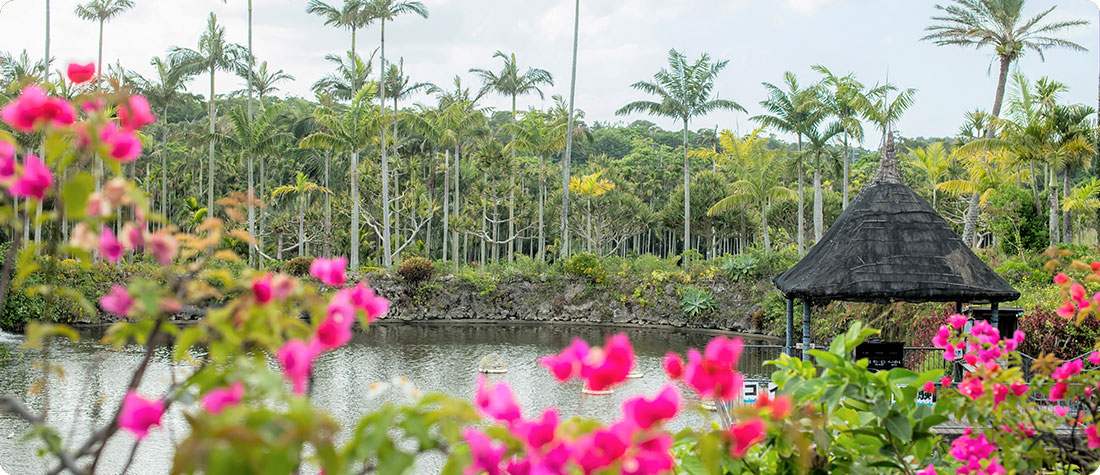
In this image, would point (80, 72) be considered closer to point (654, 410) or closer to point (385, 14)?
point (654, 410)

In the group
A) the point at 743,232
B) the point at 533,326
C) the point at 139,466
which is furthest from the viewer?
the point at 743,232

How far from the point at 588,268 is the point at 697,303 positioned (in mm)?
3343

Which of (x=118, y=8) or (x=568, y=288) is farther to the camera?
(x=118, y=8)

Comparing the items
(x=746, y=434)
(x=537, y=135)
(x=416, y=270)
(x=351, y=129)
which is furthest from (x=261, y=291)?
(x=537, y=135)

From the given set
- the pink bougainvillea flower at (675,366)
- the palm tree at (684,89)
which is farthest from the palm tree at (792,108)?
the pink bougainvillea flower at (675,366)

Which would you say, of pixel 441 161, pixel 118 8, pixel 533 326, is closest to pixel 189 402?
pixel 533 326

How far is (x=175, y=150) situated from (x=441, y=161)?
1549 centimetres

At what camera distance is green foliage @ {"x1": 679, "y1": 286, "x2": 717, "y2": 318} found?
73.4ft

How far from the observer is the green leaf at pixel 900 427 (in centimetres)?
211

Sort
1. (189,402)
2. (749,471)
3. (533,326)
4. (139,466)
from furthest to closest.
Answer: (533,326) < (139,466) < (749,471) < (189,402)

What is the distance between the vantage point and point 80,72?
1662 millimetres

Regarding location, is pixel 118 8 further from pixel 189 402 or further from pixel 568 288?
pixel 189 402

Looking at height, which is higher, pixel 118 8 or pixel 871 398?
pixel 118 8

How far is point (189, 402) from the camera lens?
1.49 m
